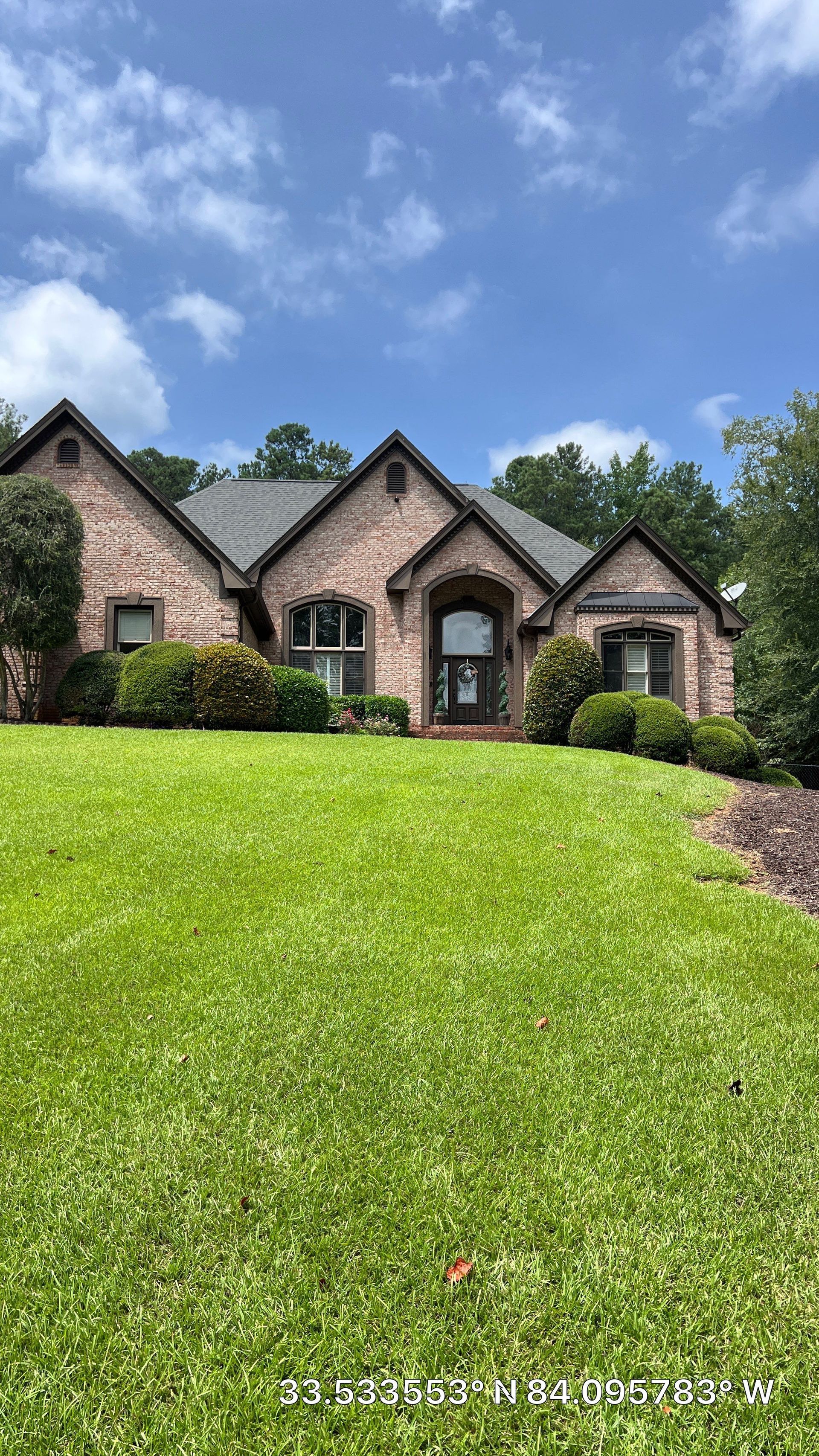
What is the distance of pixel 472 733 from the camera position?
1803 cm

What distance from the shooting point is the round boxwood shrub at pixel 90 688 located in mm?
15422

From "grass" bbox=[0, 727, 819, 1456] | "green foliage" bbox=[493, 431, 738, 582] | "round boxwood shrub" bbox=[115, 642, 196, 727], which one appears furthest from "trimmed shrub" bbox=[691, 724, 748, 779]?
"green foliage" bbox=[493, 431, 738, 582]

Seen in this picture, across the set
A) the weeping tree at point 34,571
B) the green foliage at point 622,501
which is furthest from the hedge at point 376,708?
the green foliage at point 622,501

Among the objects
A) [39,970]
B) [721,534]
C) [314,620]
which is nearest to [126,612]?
[314,620]

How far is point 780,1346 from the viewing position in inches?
76.3

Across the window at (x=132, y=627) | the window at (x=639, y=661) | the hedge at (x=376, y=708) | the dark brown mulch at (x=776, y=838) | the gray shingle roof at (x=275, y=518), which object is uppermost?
the gray shingle roof at (x=275, y=518)

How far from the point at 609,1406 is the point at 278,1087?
160 centimetres

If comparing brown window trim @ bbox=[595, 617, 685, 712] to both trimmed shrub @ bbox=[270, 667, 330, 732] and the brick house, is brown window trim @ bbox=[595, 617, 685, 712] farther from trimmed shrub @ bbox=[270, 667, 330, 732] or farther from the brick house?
trimmed shrub @ bbox=[270, 667, 330, 732]

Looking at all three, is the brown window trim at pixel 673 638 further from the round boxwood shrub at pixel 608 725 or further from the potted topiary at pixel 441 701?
the potted topiary at pixel 441 701

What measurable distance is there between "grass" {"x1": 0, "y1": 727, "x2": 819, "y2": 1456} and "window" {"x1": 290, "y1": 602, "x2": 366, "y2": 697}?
13547 millimetres

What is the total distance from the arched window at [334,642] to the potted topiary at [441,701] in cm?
287

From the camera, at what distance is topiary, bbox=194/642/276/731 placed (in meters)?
14.6

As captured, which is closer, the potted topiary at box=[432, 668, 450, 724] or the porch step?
the porch step

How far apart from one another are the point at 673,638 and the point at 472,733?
6112 millimetres
